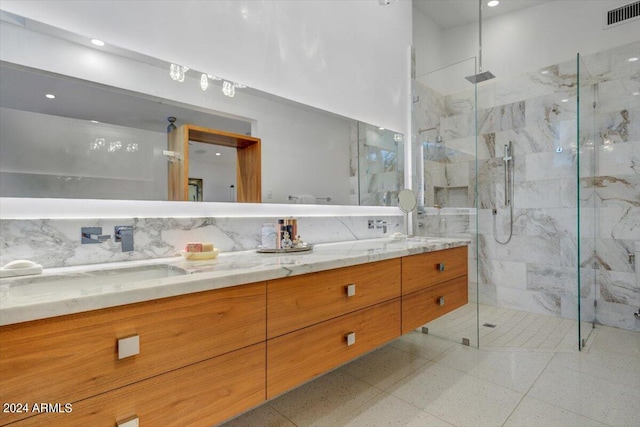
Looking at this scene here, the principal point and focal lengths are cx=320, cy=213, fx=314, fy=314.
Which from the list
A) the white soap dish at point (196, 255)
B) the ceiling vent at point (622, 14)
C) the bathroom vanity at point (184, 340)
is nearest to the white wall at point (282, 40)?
the white soap dish at point (196, 255)

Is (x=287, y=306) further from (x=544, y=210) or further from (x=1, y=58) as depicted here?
(x=544, y=210)

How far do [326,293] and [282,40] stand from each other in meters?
1.65

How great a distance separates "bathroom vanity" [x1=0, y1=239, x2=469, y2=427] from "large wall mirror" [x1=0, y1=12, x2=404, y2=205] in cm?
46

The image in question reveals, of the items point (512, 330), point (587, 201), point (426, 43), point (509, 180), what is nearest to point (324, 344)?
point (512, 330)

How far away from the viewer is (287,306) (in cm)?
122

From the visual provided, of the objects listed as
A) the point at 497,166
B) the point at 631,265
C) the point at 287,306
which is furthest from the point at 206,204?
the point at 631,265

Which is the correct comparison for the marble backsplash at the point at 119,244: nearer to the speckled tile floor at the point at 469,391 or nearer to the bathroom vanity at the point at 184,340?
the bathroom vanity at the point at 184,340

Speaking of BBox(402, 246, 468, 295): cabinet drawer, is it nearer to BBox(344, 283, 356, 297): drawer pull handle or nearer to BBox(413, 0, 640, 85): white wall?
BBox(344, 283, 356, 297): drawer pull handle

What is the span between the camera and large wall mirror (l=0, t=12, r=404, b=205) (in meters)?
1.24

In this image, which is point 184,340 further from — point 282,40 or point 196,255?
point 282,40

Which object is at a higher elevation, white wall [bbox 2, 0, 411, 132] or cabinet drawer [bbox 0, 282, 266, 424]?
white wall [bbox 2, 0, 411, 132]

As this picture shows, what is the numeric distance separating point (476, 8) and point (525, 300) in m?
3.30

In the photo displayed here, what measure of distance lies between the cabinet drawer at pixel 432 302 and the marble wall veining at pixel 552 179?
0.75 meters

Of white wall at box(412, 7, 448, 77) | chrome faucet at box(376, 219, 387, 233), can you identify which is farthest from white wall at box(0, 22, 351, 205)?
white wall at box(412, 7, 448, 77)
